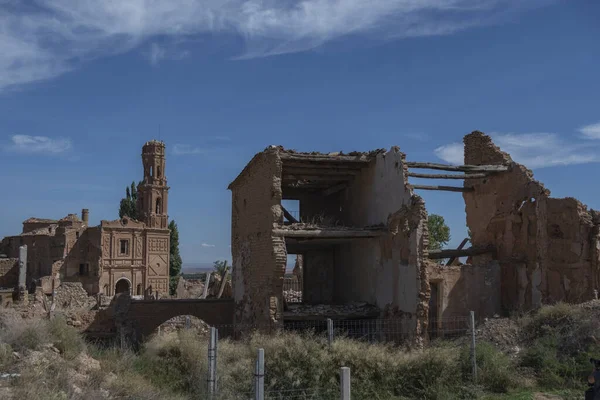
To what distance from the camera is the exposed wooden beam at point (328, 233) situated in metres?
17.9

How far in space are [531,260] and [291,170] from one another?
818 cm

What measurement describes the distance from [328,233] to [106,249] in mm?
37784

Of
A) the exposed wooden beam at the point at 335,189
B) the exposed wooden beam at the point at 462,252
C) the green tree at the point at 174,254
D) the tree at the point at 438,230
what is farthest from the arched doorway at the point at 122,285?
the exposed wooden beam at the point at 462,252

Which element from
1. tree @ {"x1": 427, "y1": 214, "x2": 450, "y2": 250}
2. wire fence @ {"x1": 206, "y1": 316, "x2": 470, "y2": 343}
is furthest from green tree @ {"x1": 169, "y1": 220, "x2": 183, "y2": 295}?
wire fence @ {"x1": 206, "y1": 316, "x2": 470, "y2": 343}

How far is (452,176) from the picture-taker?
826 inches

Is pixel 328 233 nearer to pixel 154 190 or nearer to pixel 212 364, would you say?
pixel 212 364

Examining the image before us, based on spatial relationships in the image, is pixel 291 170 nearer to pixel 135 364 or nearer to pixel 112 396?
pixel 135 364

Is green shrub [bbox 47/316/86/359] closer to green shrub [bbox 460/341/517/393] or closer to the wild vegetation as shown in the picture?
the wild vegetation

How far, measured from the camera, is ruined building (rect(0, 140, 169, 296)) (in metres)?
50.7

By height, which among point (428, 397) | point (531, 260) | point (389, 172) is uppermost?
point (389, 172)

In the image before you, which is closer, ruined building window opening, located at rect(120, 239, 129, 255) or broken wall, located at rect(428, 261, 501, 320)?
broken wall, located at rect(428, 261, 501, 320)

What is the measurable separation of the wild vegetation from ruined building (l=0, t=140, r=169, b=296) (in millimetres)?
37287

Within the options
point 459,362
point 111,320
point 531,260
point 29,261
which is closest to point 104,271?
point 29,261

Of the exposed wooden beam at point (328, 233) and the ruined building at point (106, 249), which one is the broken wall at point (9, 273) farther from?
the exposed wooden beam at point (328, 233)
